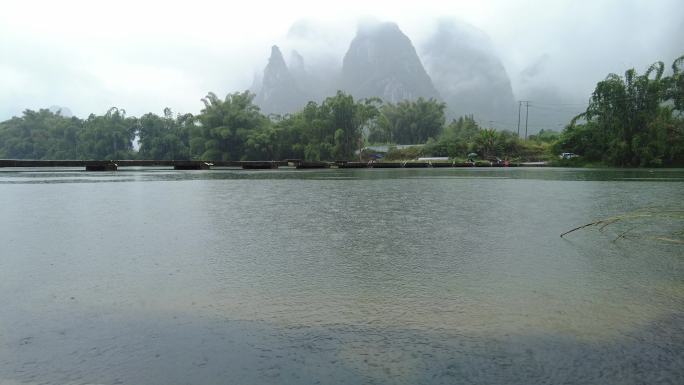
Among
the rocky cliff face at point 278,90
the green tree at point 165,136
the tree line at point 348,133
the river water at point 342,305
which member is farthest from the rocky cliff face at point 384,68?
the river water at point 342,305

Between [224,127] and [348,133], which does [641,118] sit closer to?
[348,133]

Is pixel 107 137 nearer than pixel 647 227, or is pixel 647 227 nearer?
pixel 647 227

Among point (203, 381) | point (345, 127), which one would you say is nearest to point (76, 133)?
point (345, 127)

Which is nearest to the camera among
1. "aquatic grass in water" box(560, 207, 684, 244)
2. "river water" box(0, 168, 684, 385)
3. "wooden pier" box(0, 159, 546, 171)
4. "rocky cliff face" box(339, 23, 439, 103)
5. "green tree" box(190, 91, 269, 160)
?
"river water" box(0, 168, 684, 385)

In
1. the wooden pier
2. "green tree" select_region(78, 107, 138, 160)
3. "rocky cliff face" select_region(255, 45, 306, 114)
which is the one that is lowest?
the wooden pier

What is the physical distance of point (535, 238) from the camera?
517 cm

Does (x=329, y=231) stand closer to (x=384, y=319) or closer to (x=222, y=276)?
(x=222, y=276)

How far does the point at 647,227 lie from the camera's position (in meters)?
6.01

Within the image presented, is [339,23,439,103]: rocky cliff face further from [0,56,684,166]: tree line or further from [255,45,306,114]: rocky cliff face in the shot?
[0,56,684,166]: tree line

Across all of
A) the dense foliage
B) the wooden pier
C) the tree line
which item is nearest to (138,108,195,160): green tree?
the tree line

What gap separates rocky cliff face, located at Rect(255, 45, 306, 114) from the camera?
11794cm

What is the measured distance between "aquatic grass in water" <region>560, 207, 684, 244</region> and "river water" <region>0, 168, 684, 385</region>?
0.08m

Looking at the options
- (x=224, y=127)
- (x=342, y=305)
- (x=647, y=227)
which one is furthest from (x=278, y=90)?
(x=342, y=305)

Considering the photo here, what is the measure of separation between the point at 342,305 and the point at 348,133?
4187 cm
